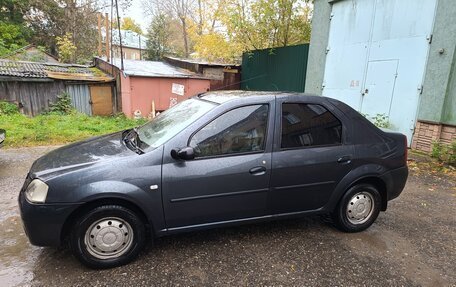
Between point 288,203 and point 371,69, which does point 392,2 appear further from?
point 288,203

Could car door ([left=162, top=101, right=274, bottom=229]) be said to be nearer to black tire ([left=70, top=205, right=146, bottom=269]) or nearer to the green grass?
black tire ([left=70, top=205, right=146, bottom=269])

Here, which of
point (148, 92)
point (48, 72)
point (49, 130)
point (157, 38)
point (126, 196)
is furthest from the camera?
point (157, 38)

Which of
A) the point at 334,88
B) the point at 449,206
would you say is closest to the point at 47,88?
the point at 334,88

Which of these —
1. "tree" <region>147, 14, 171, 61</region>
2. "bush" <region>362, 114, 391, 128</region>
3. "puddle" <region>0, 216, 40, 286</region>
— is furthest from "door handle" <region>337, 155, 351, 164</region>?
"tree" <region>147, 14, 171, 61</region>

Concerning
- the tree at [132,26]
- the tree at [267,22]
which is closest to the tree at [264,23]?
the tree at [267,22]

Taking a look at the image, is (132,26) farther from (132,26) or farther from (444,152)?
(444,152)

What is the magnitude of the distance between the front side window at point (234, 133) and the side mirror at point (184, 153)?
127 millimetres

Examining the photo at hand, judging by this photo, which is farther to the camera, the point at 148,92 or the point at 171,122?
the point at 148,92

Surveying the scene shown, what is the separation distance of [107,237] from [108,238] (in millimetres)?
14

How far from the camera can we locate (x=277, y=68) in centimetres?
1223

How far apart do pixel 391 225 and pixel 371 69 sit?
5.32 m

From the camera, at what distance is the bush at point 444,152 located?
19.8 ft

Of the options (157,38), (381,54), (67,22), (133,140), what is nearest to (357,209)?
(133,140)

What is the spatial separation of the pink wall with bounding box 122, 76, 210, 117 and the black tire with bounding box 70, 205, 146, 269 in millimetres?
11227
